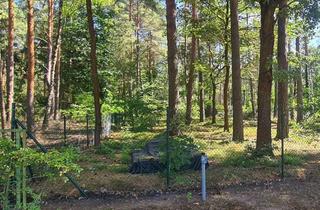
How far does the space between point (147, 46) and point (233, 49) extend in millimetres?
26298

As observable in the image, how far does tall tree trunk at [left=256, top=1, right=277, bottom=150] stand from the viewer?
40.6 feet

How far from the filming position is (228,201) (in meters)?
9.21

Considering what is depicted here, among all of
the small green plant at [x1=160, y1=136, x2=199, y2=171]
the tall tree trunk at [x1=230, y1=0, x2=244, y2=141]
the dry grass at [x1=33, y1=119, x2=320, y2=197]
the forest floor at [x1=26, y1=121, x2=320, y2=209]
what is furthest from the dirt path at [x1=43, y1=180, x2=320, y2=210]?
the tall tree trunk at [x1=230, y1=0, x2=244, y2=141]

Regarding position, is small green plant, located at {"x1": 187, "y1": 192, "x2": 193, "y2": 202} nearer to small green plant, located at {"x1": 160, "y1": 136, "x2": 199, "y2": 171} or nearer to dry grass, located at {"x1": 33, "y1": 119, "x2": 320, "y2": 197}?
dry grass, located at {"x1": 33, "y1": 119, "x2": 320, "y2": 197}

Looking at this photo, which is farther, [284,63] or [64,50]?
[64,50]

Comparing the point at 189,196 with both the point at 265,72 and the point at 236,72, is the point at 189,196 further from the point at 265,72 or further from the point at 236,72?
the point at 236,72

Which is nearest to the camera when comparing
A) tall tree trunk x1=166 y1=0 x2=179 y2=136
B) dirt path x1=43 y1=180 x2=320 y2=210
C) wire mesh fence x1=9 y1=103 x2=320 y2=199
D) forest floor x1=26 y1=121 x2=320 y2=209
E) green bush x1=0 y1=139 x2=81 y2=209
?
green bush x1=0 y1=139 x2=81 y2=209

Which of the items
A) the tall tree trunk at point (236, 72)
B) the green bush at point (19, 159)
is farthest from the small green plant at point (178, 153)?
the tall tree trunk at point (236, 72)

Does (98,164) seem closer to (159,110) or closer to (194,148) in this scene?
(194,148)

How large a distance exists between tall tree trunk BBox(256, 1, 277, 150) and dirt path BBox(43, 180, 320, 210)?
9.32ft

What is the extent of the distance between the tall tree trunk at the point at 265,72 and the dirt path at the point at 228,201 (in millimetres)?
2842

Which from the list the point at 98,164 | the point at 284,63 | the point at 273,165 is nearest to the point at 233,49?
the point at 284,63

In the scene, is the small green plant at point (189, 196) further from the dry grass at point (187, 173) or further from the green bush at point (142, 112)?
the green bush at point (142, 112)

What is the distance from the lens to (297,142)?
17688 mm
